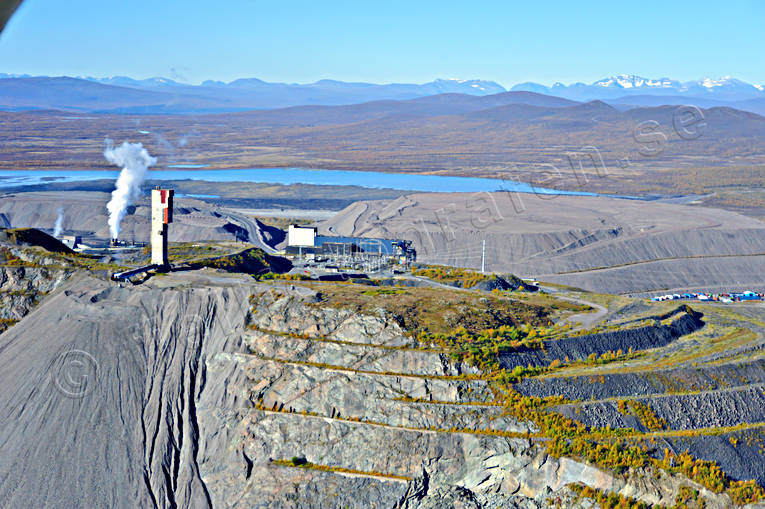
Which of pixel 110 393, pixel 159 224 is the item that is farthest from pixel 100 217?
pixel 110 393

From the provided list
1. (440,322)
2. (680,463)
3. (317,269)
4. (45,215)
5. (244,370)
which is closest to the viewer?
(680,463)

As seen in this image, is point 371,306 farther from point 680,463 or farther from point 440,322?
point 680,463

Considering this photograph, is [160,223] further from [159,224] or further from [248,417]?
[248,417]

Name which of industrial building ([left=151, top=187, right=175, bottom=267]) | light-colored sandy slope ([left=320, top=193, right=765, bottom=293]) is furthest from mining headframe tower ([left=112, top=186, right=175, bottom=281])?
light-colored sandy slope ([left=320, top=193, right=765, bottom=293])

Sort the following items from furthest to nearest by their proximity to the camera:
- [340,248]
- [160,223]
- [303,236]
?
1. [303,236]
2. [340,248]
3. [160,223]

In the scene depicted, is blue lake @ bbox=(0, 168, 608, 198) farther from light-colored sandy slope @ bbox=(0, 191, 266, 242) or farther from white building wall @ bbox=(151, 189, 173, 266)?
white building wall @ bbox=(151, 189, 173, 266)

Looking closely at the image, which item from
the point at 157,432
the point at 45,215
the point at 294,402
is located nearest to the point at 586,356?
the point at 294,402

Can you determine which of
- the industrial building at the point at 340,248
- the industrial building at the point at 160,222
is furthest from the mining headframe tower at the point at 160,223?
the industrial building at the point at 340,248

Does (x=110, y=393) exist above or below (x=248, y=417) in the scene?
above
